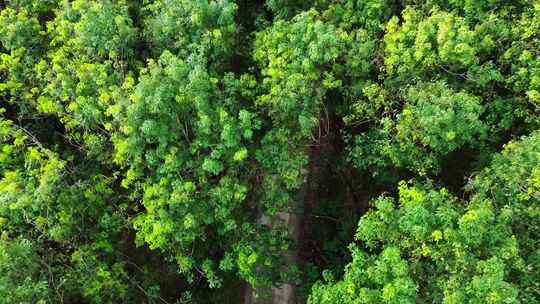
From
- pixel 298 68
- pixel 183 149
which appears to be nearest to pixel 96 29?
pixel 183 149

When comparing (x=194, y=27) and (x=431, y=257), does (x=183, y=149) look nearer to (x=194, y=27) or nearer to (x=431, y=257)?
(x=194, y=27)

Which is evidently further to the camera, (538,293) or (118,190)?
(118,190)

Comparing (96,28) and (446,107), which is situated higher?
(96,28)

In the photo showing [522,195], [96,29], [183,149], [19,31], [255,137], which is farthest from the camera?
[255,137]

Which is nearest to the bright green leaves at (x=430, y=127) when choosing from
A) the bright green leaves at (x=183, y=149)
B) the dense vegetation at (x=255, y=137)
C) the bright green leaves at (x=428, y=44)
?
the dense vegetation at (x=255, y=137)

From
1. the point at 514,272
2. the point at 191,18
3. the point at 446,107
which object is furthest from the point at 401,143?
the point at 191,18

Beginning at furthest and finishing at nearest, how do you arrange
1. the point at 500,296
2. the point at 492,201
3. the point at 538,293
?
1. the point at 492,201
2. the point at 538,293
3. the point at 500,296

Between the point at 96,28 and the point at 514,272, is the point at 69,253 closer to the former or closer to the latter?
the point at 96,28

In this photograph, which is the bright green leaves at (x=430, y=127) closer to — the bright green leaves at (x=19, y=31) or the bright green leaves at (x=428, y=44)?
the bright green leaves at (x=428, y=44)
